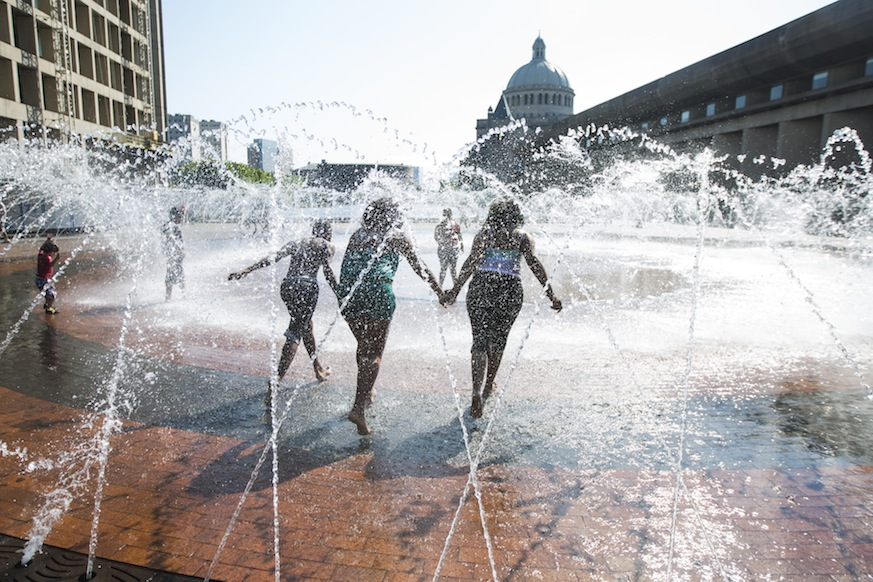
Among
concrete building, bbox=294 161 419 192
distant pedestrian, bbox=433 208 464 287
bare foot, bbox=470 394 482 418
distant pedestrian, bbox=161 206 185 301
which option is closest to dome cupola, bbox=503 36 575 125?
concrete building, bbox=294 161 419 192

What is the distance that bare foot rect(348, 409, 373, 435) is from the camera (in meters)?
4.30

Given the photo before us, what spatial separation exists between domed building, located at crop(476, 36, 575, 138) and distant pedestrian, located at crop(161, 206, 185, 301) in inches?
3901

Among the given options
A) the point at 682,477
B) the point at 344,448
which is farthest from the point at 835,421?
the point at 344,448

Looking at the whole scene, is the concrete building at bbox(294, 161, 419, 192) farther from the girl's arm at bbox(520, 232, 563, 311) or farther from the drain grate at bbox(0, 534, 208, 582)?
the drain grate at bbox(0, 534, 208, 582)

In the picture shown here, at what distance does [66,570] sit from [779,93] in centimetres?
4557

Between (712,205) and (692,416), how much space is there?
128 ft

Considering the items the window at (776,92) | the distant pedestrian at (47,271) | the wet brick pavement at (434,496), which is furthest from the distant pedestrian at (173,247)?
the window at (776,92)

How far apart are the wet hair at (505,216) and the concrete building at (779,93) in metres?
32.4

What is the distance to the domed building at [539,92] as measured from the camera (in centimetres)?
10531

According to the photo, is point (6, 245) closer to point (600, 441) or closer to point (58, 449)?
point (58, 449)

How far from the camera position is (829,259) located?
15.3 m

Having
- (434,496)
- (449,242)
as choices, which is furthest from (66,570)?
(449,242)

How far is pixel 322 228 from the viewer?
5148 millimetres

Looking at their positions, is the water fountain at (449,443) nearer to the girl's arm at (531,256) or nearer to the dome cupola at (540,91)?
the girl's arm at (531,256)
